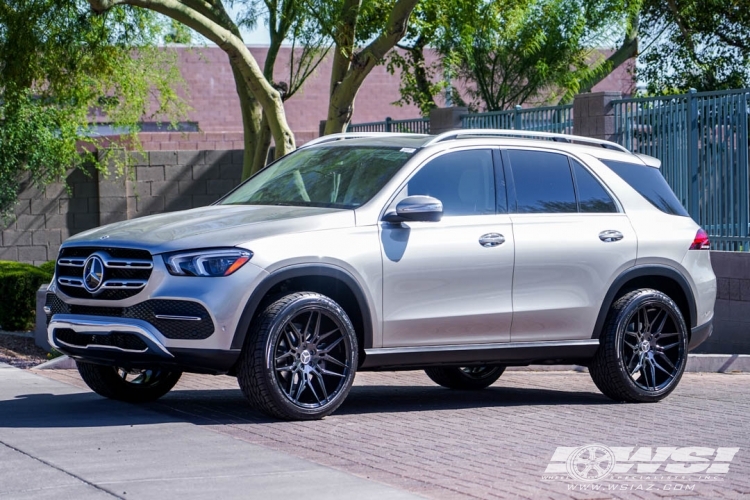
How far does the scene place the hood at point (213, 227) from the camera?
780 cm

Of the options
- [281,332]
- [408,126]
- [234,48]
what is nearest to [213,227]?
A: [281,332]

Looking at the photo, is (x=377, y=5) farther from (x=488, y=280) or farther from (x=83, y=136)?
(x=488, y=280)

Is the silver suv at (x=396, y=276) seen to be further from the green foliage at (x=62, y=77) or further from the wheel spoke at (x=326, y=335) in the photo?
the green foliage at (x=62, y=77)

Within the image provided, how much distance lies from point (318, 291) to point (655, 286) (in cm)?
306

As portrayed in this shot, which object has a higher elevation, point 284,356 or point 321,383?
point 284,356

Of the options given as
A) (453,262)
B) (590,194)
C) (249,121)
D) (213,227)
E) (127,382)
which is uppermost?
(249,121)

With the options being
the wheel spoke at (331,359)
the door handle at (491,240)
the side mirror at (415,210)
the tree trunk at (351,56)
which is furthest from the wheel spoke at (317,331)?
the tree trunk at (351,56)

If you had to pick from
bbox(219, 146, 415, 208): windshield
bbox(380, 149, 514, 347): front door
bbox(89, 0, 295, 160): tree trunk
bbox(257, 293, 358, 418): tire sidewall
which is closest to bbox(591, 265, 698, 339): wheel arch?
bbox(380, 149, 514, 347): front door

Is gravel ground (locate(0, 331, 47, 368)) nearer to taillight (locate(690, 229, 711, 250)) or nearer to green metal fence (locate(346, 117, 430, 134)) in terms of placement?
taillight (locate(690, 229, 711, 250))

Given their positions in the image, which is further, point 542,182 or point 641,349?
point 641,349

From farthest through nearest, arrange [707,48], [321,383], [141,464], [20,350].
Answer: [707,48]
[20,350]
[321,383]
[141,464]

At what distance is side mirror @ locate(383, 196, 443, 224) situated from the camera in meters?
8.34

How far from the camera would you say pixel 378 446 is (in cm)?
742

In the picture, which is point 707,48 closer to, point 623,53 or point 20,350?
point 623,53
